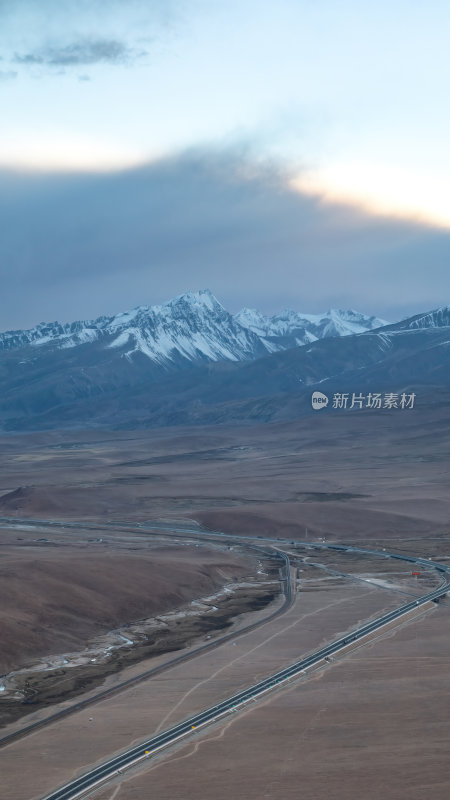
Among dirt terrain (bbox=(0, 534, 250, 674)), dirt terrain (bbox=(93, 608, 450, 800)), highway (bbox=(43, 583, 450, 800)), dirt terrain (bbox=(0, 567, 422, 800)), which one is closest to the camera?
dirt terrain (bbox=(93, 608, 450, 800))

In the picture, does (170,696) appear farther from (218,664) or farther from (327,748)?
(327,748)

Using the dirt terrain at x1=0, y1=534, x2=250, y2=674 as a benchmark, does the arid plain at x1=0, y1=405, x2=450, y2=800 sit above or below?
below

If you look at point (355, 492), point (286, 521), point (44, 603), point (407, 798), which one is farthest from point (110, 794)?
point (355, 492)

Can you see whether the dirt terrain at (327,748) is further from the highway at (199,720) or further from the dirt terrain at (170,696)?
the dirt terrain at (170,696)

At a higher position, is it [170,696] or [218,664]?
[170,696]

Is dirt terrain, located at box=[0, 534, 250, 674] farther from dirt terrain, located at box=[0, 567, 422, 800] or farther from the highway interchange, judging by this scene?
dirt terrain, located at box=[0, 567, 422, 800]

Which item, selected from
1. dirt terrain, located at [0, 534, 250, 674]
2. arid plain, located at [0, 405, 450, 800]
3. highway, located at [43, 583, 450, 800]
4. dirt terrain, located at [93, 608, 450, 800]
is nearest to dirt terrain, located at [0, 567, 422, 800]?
arid plain, located at [0, 405, 450, 800]

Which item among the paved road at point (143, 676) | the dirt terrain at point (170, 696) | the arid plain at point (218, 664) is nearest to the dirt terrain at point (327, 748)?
the arid plain at point (218, 664)

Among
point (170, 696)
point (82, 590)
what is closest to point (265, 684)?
point (170, 696)

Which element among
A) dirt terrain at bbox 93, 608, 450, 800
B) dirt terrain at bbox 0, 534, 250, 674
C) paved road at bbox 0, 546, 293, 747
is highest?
dirt terrain at bbox 0, 534, 250, 674

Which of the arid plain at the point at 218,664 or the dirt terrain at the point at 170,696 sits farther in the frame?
the dirt terrain at the point at 170,696

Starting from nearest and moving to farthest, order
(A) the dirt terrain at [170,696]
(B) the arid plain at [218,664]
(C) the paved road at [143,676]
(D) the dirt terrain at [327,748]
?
(D) the dirt terrain at [327,748]
(B) the arid plain at [218,664]
(A) the dirt terrain at [170,696]
(C) the paved road at [143,676]
